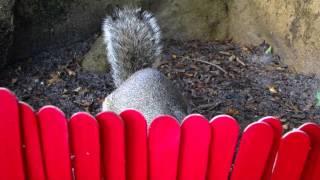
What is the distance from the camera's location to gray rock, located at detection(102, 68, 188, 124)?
2.41 metres

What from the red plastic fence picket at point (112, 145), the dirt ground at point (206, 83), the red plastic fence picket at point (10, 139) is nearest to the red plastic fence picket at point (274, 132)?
the red plastic fence picket at point (112, 145)

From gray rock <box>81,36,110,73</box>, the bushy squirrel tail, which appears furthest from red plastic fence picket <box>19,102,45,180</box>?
gray rock <box>81,36,110,73</box>

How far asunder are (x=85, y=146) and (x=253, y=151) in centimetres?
53

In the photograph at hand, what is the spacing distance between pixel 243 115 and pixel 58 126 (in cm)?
181

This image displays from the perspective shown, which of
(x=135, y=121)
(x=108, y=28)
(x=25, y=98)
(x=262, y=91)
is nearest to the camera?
(x=135, y=121)

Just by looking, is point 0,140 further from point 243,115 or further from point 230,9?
point 230,9

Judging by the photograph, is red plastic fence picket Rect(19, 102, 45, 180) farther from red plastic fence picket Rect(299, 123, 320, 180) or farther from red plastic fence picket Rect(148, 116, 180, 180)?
red plastic fence picket Rect(299, 123, 320, 180)

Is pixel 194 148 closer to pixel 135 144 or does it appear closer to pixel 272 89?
pixel 135 144

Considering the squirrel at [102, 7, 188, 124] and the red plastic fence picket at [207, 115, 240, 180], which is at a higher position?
the squirrel at [102, 7, 188, 124]

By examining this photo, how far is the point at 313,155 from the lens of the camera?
156 centimetres

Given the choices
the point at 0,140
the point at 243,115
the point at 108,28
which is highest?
the point at 108,28

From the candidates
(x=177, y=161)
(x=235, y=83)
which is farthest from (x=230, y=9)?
(x=177, y=161)

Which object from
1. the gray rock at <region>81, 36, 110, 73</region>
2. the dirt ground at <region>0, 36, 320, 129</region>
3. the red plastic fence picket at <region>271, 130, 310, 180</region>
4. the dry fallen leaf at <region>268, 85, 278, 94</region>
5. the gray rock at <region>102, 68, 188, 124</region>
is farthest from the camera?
the gray rock at <region>81, 36, 110, 73</region>

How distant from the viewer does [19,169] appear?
1636 millimetres
